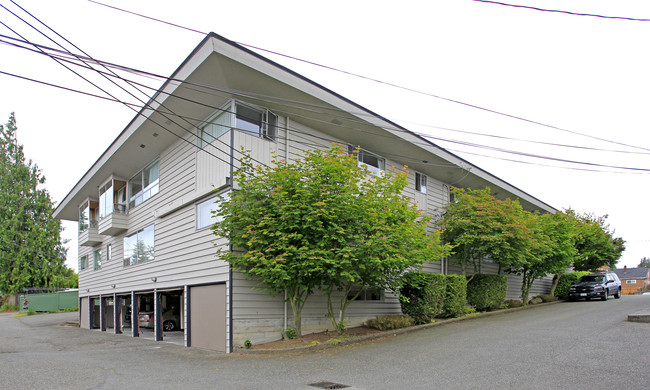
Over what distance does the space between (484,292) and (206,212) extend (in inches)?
476

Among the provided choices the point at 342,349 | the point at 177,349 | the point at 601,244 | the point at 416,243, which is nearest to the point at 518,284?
the point at 601,244

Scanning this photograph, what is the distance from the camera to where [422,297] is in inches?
578

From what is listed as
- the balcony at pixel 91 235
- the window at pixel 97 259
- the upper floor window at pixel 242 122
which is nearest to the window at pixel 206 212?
the upper floor window at pixel 242 122

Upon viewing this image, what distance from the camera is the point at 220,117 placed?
1317cm

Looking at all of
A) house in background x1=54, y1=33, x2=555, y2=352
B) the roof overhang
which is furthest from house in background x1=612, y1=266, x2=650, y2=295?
the roof overhang

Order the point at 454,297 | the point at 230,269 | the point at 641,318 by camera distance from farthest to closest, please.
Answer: the point at 454,297, the point at 641,318, the point at 230,269

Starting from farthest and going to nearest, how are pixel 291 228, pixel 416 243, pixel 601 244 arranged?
pixel 601 244 < pixel 416 243 < pixel 291 228

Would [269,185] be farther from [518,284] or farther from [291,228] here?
[518,284]

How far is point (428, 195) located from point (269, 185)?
34.1 ft

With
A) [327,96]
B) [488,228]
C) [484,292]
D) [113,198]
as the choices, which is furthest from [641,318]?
[113,198]

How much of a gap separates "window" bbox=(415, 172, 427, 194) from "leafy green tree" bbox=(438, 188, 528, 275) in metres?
1.85

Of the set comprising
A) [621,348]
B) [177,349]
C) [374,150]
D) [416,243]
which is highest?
[374,150]

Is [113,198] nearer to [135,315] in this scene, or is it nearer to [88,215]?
[88,215]

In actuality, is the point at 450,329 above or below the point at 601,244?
below
